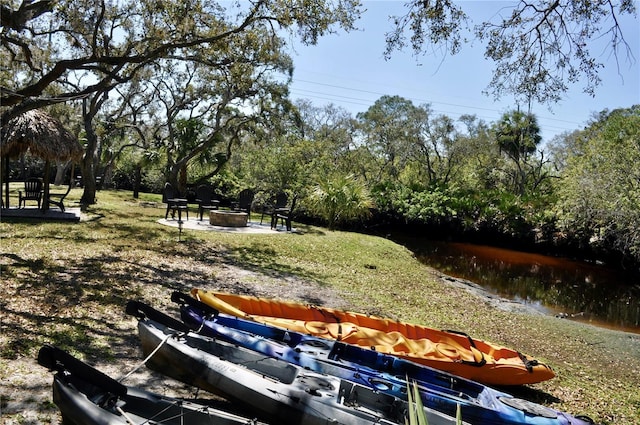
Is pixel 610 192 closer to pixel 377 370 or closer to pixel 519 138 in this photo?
pixel 377 370

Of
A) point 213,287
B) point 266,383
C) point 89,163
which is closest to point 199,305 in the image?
point 266,383

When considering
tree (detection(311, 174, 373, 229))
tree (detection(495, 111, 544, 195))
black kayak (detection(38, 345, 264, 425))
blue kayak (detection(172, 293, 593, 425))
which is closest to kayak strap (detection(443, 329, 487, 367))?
blue kayak (detection(172, 293, 593, 425))

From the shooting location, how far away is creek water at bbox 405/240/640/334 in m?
11.4

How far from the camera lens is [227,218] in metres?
15.2

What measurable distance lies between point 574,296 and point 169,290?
1093 centimetres

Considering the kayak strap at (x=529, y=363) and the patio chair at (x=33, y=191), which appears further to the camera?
the patio chair at (x=33, y=191)

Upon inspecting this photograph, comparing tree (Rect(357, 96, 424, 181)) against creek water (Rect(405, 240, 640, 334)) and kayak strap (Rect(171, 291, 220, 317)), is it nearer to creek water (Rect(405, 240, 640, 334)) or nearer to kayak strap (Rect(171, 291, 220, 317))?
creek water (Rect(405, 240, 640, 334))

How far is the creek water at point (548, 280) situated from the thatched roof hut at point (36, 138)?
11741 mm

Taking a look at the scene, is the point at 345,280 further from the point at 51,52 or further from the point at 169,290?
the point at 51,52

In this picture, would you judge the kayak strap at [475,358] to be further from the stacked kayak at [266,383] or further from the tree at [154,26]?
the tree at [154,26]

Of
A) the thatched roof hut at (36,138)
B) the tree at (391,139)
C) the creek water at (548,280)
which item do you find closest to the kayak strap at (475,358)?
the creek water at (548,280)

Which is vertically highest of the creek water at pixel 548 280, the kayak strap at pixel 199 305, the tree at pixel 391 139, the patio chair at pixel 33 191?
the tree at pixel 391 139

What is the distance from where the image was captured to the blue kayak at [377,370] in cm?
381

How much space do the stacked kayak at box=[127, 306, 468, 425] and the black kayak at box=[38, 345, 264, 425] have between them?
0.43m
